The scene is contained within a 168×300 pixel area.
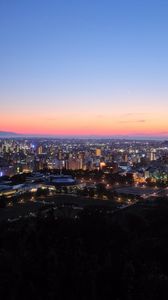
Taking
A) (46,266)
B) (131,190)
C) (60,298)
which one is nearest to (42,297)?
(60,298)

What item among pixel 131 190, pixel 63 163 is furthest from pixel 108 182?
pixel 63 163

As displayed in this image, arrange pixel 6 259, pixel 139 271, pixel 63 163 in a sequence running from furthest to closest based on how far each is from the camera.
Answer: pixel 63 163, pixel 6 259, pixel 139 271

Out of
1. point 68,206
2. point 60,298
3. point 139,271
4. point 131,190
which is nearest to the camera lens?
point 60,298

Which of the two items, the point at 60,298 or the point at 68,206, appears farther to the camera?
the point at 68,206

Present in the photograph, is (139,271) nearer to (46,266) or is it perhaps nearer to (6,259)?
(46,266)

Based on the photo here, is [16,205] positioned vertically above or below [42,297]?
below

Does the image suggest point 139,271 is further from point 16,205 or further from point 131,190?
point 131,190
